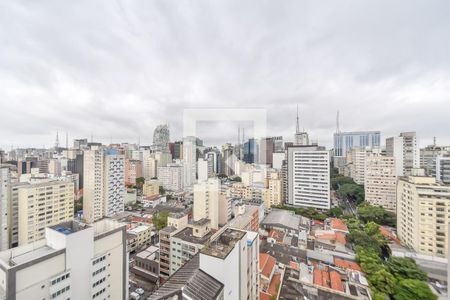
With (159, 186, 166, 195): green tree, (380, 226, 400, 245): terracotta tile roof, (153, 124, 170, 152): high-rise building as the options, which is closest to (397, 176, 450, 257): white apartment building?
(380, 226, 400, 245): terracotta tile roof


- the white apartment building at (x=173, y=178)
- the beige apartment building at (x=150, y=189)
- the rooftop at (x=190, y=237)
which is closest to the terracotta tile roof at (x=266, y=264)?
the rooftop at (x=190, y=237)

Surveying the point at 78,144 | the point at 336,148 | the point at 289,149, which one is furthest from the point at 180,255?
the point at 336,148

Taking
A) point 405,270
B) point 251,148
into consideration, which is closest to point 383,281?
point 405,270

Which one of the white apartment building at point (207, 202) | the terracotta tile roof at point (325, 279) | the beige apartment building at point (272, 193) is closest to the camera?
the terracotta tile roof at point (325, 279)

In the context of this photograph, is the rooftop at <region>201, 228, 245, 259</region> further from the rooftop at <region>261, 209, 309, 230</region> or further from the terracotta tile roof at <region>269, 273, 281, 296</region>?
the rooftop at <region>261, 209, 309, 230</region>

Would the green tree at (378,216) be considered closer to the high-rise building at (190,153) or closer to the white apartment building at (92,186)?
the high-rise building at (190,153)

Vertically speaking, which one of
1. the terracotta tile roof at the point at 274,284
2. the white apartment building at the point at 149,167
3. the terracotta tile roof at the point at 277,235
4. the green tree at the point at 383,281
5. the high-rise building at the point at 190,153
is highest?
the high-rise building at the point at 190,153

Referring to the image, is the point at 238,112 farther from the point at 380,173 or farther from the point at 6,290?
the point at 380,173
